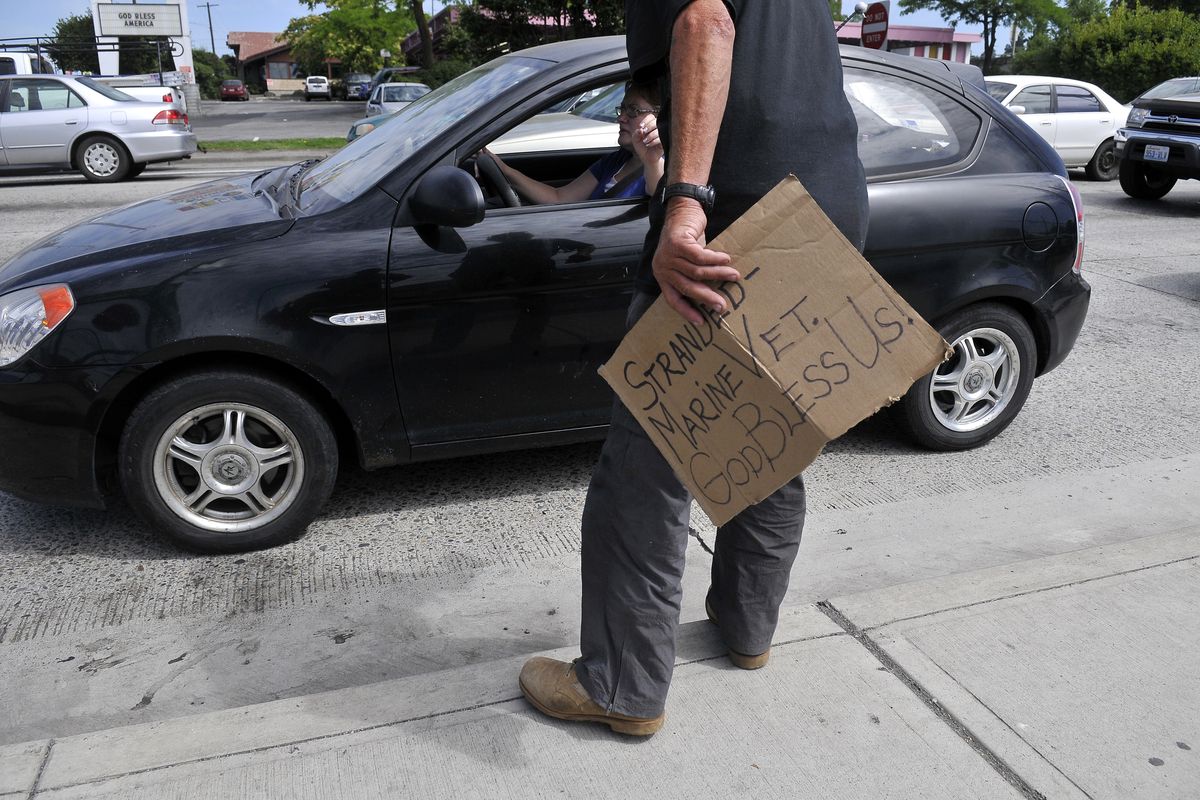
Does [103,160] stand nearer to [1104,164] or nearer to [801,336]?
[1104,164]

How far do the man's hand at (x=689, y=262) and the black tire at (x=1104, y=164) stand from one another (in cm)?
1493

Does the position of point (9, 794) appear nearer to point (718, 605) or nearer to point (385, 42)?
point (718, 605)

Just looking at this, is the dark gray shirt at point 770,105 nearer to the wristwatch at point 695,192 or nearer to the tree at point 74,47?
the wristwatch at point 695,192

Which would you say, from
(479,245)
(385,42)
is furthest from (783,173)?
(385,42)

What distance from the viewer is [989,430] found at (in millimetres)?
4453

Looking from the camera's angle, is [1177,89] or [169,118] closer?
[1177,89]

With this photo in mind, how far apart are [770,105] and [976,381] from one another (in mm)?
2612

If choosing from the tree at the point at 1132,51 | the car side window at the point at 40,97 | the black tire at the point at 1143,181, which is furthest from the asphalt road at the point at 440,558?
the tree at the point at 1132,51

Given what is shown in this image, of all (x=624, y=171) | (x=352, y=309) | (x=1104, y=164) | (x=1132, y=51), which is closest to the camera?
(x=352, y=309)

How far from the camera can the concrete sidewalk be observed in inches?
89.0

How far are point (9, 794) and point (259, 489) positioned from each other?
1379 millimetres

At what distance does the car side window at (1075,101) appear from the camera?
14703 mm

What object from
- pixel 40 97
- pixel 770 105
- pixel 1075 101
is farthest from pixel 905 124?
pixel 40 97

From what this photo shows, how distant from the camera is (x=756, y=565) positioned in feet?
8.32
